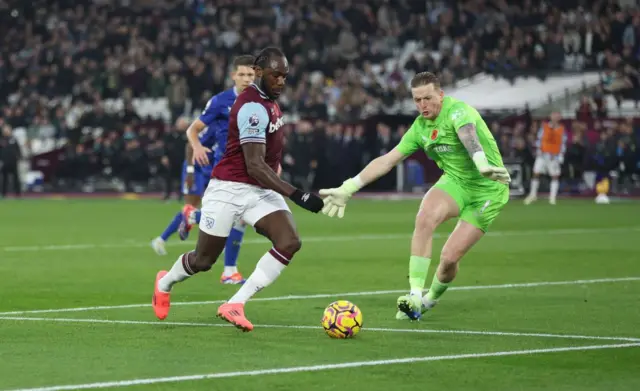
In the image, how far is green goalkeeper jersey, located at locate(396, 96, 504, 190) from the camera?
11539mm

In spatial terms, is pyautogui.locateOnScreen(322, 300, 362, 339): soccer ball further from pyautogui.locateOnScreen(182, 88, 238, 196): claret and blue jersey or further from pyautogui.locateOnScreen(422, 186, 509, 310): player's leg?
pyautogui.locateOnScreen(182, 88, 238, 196): claret and blue jersey

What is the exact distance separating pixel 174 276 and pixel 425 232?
2227 millimetres

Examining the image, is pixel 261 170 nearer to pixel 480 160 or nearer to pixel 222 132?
pixel 480 160

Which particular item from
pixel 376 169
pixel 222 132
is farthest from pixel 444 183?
pixel 222 132

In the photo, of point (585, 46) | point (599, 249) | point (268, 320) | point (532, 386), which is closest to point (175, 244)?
point (599, 249)

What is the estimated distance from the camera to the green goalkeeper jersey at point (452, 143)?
1154 cm

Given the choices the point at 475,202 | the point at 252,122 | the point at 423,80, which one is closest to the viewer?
the point at 252,122

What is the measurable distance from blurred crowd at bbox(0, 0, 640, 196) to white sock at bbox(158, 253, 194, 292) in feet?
89.3

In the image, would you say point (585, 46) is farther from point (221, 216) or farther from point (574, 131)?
point (221, 216)

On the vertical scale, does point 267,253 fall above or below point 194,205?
above

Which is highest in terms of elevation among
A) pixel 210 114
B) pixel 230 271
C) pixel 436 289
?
pixel 210 114

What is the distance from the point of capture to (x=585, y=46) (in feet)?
132

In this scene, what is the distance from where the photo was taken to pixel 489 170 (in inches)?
428

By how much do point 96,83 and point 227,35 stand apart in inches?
197
